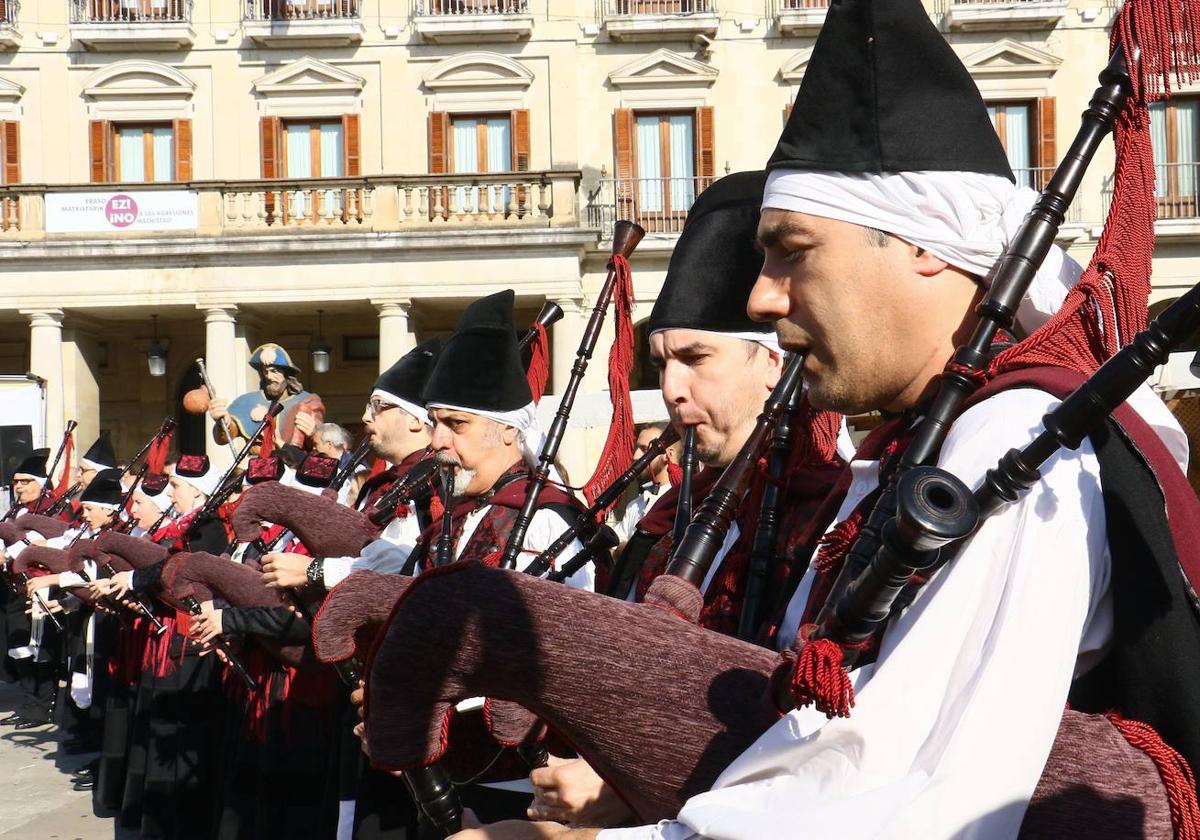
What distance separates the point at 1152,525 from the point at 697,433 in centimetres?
167

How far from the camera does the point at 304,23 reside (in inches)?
858

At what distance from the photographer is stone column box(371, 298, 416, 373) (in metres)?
20.7

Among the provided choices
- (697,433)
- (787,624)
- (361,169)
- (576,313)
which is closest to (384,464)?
(697,433)

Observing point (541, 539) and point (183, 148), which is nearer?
point (541, 539)

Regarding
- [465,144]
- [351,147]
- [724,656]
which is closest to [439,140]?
[465,144]

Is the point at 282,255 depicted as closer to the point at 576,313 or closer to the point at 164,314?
the point at 164,314

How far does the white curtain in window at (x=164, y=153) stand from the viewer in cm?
2228

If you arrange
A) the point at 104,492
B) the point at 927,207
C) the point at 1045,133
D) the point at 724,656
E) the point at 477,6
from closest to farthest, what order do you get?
the point at 724,656
the point at 927,207
the point at 104,492
the point at 1045,133
the point at 477,6

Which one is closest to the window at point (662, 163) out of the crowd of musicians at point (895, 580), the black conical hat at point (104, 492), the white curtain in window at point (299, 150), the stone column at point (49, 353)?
the white curtain in window at point (299, 150)

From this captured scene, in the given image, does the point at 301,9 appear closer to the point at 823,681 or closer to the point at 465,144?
the point at 465,144

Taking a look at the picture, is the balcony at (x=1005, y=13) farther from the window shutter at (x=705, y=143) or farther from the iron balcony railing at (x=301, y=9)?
the iron balcony railing at (x=301, y=9)

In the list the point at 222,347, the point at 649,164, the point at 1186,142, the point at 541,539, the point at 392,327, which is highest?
the point at 1186,142

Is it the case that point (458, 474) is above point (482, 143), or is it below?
below

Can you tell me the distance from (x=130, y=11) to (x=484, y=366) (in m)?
20.1
